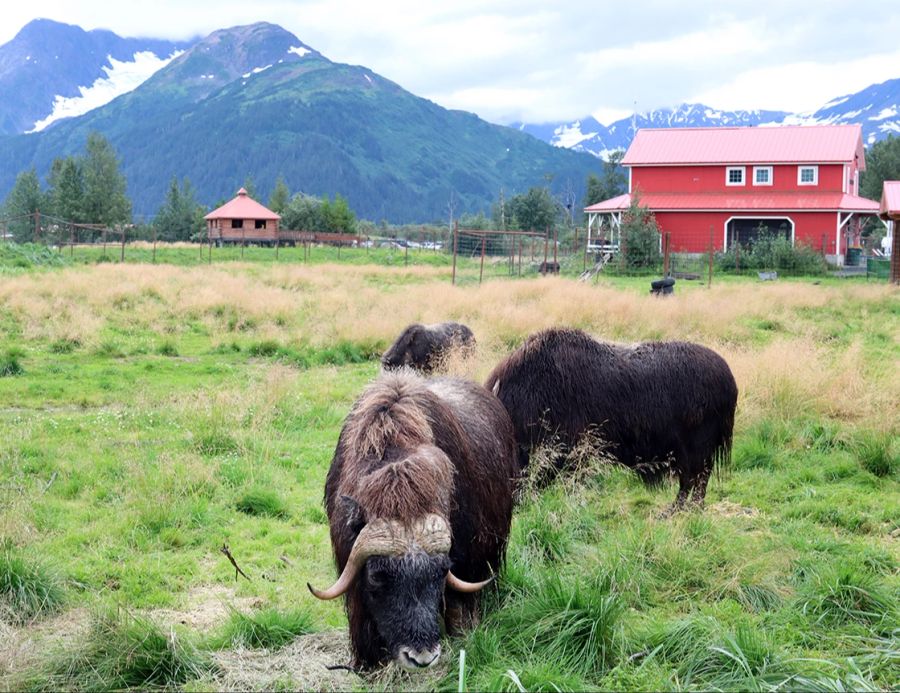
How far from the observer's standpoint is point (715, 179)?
42438 mm

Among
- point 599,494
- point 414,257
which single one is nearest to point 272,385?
point 599,494

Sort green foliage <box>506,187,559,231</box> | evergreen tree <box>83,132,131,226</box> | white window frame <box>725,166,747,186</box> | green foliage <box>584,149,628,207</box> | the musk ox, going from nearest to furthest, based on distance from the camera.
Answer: the musk ox → white window frame <box>725,166,747,186</box> → green foliage <box>506,187,559,231</box> → evergreen tree <box>83,132,131,226</box> → green foliage <box>584,149,628,207</box>

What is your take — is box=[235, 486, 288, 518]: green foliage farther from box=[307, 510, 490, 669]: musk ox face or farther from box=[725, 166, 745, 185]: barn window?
box=[725, 166, 745, 185]: barn window

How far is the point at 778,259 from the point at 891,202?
4.66 m

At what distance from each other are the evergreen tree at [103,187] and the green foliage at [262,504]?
67.5 metres

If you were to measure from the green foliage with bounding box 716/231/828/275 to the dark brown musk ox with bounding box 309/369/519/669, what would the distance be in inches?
1177

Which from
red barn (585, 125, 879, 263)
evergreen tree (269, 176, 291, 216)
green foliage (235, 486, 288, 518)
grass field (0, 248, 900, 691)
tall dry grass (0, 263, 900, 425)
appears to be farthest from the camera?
evergreen tree (269, 176, 291, 216)

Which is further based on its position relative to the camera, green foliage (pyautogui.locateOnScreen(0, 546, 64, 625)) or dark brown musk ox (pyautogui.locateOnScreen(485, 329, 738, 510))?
dark brown musk ox (pyautogui.locateOnScreen(485, 329, 738, 510))

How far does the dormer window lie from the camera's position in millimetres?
41588

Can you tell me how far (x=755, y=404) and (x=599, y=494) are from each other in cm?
308

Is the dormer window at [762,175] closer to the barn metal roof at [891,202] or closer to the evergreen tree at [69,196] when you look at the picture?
the barn metal roof at [891,202]

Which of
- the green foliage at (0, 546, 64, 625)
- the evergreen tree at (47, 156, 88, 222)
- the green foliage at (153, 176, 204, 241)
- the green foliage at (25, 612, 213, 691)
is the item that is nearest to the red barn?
the green foliage at (0, 546, 64, 625)

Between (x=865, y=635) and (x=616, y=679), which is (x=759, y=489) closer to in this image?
(x=865, y=635)

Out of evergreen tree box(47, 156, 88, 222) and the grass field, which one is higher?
evergreen tree box(47, 156, 88, 222)
